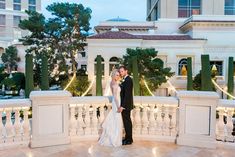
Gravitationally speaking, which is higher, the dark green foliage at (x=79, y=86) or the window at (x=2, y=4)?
the window at (x=2, y=4)

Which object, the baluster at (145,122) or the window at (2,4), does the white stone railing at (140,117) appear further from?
the window at (2,4)

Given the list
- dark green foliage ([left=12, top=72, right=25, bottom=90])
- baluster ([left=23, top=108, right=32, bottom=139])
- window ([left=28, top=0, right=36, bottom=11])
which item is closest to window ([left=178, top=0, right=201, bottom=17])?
dark green foliage ([left=12, top=72, right=25, bottom=90])

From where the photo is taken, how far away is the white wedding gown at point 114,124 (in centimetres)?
631

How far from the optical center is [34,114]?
19.9ft

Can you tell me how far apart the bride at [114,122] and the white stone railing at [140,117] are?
0.41 metres

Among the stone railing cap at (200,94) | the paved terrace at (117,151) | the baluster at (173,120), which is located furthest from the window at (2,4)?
the stone railing cap at (200,94)

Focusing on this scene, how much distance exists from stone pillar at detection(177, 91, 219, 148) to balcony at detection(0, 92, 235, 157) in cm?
2

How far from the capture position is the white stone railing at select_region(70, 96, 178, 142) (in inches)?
261

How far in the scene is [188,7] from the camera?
43094 mm

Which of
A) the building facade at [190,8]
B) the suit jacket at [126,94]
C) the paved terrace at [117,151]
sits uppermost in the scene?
the building facade at [190,8]

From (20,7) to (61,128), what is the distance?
288ft

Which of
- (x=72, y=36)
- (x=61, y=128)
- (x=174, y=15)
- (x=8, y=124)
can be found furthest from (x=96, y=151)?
(x=174, y=15)

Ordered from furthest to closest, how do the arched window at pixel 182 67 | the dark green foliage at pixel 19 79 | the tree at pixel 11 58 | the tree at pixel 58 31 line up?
the tree at pixel 11 58
the dark green foliage at pixel 19 79
the arched window at pixel 182 67
the tree at pixel 58 31

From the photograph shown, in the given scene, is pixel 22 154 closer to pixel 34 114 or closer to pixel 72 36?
pixel 34 114
